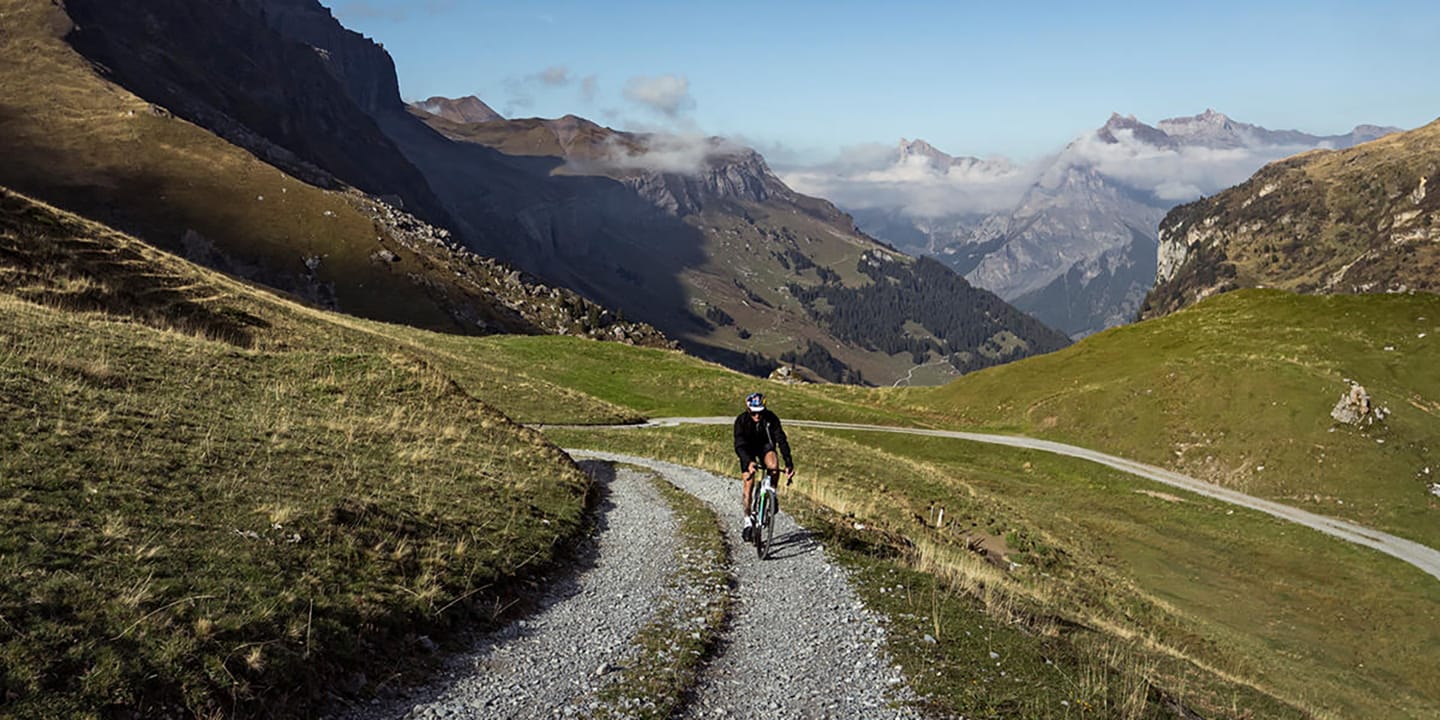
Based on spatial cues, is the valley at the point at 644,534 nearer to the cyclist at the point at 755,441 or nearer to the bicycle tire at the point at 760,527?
the bicycle tire at the point at 760,527

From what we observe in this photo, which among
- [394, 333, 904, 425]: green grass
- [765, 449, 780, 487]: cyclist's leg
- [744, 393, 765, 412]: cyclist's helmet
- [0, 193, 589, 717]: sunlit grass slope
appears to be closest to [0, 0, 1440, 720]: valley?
[0, 193, 589, 717]: sunlit grass slope

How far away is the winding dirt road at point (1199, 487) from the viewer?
1556 inches

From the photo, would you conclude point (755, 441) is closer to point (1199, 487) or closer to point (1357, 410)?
point (1199, 487)

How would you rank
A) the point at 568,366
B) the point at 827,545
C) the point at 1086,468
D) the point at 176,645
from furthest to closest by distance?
the point at 568,366, the point at 1086,468, the point at 827,545, the point at 176,645

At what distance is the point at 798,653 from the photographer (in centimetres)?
1270

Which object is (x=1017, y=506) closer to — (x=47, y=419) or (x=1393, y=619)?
(x=1393, y=619)

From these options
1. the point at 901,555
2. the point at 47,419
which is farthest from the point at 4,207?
the point at 901,555

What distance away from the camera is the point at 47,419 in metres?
14.5

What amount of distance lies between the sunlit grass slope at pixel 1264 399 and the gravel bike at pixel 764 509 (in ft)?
136

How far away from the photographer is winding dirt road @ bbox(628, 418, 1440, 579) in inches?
1556

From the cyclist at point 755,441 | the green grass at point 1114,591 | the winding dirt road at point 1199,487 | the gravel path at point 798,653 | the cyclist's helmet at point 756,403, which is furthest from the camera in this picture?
the winding dirt road at point 1199,487

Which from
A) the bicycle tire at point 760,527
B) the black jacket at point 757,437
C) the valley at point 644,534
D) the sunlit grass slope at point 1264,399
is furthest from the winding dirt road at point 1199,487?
the bicycle tire at point 760,527

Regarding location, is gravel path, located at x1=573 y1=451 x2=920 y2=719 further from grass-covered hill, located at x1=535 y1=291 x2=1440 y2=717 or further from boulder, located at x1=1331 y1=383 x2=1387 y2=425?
boulder, located at x1=1331 y1=383 x2=1387 y2=425

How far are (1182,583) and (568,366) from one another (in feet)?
168
